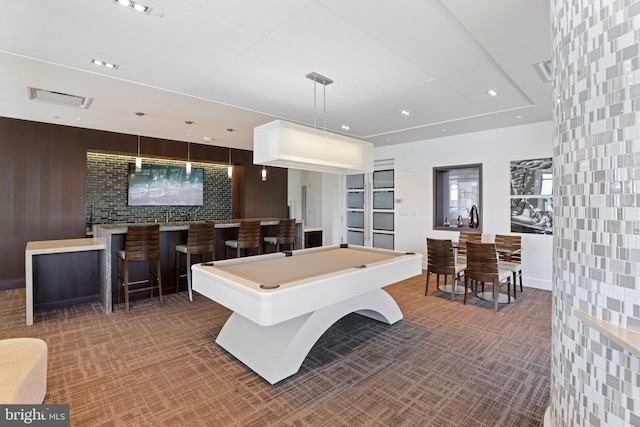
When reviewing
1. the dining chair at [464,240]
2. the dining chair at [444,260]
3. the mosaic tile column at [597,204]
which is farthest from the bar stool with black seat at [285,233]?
the mosaic tile column at [597,204]

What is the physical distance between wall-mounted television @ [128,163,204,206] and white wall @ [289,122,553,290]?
4.60 meters

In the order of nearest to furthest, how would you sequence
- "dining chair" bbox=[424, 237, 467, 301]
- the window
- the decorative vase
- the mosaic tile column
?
the mosaic tile column, "dining chair" bbox=[424, 237, 467, 301], the decorative vase, the window

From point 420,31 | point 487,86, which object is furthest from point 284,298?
point 487,86

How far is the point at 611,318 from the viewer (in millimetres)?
970

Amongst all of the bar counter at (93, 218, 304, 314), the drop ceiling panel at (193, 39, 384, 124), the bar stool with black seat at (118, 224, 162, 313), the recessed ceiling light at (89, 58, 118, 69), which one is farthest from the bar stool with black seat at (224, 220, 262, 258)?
the recessed ceiling light at (89, 58, 118, 69)

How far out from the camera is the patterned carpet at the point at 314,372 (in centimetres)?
210

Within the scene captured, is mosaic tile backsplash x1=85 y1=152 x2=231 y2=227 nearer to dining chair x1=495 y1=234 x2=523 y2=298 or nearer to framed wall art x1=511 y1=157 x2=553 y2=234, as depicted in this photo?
dining chair x1=495 y1=234 x2=523 y2=298

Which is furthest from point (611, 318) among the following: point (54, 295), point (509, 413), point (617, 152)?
point (54, 295)

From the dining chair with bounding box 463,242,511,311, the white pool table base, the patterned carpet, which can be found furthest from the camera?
the dining chair with bounding box 463,242,511,311

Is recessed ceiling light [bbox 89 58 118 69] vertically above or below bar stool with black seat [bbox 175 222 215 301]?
above

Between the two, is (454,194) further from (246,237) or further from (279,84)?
(279,84)

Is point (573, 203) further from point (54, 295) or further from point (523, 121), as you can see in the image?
point (54, 295)

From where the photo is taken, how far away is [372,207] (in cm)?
780

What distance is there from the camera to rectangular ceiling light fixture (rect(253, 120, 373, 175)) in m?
2.95
